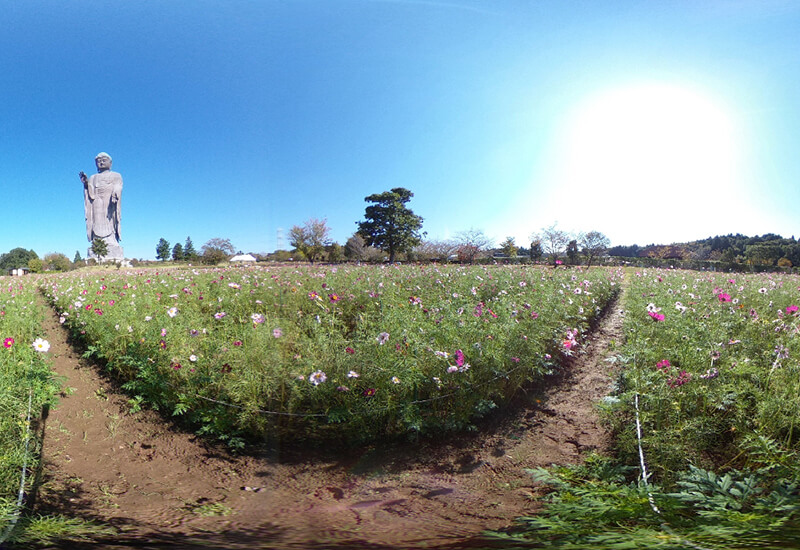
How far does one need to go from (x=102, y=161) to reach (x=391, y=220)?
3054 cm

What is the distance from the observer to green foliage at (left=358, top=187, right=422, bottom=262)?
37.9 ft

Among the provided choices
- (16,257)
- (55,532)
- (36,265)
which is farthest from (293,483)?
(16,257)

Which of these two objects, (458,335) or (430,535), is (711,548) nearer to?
(430,535)

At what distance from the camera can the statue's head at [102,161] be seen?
29.7 meters

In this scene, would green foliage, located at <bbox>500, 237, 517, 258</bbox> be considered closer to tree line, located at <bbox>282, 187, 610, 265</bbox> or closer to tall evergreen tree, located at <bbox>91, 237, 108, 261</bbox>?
tree line, located at <bbox>282, 187, 610, 265</bbox>

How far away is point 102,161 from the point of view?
1176 inches

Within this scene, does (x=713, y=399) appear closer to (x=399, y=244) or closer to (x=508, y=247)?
(x=399, y=244)

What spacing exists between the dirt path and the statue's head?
35.0 m

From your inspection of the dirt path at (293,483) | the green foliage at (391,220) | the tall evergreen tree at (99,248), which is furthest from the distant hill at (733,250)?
the tall evergreen tree at (99,248)

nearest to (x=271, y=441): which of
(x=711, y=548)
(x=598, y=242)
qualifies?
(x=711, y=548)

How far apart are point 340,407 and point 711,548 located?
241 centimetres

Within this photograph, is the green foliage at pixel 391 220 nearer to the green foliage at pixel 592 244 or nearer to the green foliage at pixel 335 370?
the green foliage at pixel 335 370

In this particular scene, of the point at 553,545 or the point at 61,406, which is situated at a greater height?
the point at 553,545

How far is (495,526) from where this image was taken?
186 centimetres
